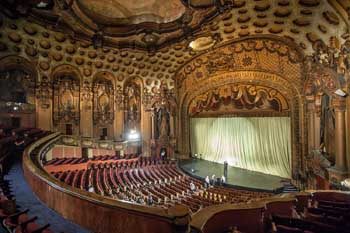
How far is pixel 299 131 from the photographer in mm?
11867

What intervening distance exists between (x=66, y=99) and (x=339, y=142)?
14.1 m

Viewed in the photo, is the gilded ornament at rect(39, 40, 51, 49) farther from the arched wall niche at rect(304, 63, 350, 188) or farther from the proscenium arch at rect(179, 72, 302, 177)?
the arched wall niche at rect(304, 63, 350, 188)

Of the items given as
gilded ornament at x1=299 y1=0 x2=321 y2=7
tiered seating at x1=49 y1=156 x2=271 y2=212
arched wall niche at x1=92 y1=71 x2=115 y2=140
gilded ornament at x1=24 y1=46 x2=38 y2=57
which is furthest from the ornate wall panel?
gilded ornament at x1=299 y1=0 x2=321 y2=7

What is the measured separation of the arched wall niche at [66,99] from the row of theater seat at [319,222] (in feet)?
42.8

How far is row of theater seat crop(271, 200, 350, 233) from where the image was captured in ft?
9.89

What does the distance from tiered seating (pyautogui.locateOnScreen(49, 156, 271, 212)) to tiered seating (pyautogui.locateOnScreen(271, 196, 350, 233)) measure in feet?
12.3

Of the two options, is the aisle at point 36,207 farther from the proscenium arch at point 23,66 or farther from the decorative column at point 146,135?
the decorative column at point 146,135

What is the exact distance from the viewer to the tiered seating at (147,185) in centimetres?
774

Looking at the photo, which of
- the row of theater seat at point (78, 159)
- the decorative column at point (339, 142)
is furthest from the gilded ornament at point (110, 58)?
the decorative column at point (339, 142)

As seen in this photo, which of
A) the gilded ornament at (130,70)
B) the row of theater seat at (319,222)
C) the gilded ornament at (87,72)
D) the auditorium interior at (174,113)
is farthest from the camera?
the gilded ornament at (130,70)

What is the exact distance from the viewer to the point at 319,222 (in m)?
3.43

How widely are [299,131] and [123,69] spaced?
11.4 metres

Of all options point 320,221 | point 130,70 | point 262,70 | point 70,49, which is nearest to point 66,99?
point 70,49

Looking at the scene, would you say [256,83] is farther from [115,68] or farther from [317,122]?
[115,68]
